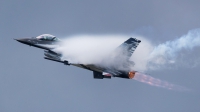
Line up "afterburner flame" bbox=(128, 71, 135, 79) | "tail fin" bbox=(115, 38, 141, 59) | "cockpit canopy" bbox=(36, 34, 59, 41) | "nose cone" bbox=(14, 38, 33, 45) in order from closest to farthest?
"tail fin" bbox=(115, 38, 141, 59) < "afterburner flame" bbox=(128, 71, 135, 79) < "nose cone" bbox=(14, 38, 33, 45) < "cockpit canopy" bbox=(36, 34, 59, 41)

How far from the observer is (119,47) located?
71.2 meters

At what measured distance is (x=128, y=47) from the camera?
71250 mm

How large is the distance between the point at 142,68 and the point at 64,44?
11145mm

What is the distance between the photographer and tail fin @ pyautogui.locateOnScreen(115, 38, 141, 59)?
71.1 m

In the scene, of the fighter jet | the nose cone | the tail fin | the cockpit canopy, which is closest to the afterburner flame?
the fighter jet

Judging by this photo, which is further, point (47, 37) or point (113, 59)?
point (47, 37)

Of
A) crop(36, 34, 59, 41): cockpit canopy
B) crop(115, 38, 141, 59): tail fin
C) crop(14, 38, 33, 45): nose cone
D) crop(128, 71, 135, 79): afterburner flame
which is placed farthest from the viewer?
crop(36, 34, 59, 41): cockpit canopy

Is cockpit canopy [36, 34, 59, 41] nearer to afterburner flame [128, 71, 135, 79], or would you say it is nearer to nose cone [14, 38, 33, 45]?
nose cone [14, 38, 33, 45]

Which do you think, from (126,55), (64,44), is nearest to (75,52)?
(64,44)

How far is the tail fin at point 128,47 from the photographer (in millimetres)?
71062

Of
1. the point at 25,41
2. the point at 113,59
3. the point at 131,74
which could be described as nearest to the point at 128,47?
the point at 113,59

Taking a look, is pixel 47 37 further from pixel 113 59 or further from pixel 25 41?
pixel 113 59

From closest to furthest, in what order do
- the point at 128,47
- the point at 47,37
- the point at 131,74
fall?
the point at 128,47 < the point at 131,74 < the point at 47,37

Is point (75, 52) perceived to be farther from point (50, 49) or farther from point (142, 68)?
point (142, 68)
